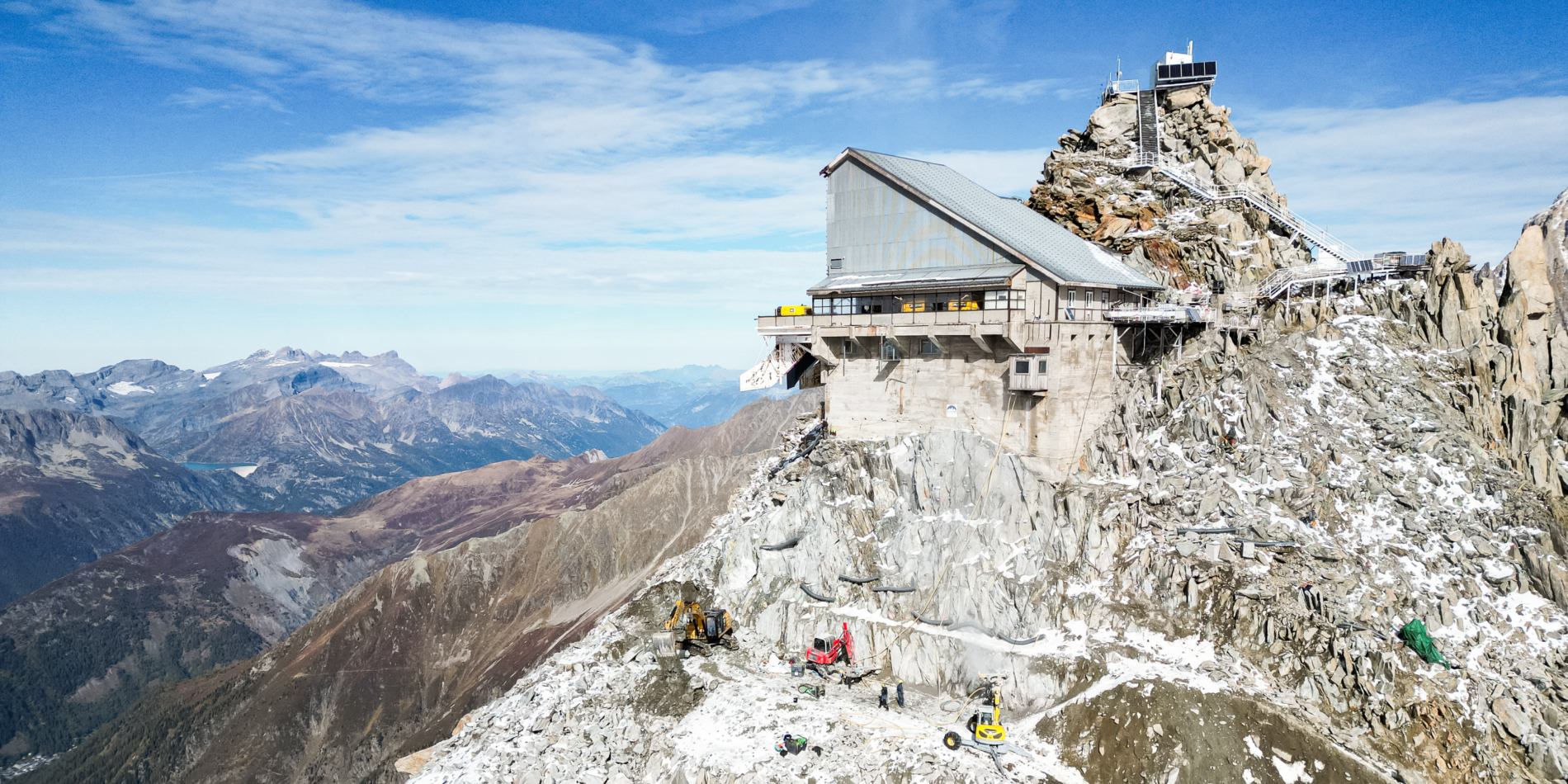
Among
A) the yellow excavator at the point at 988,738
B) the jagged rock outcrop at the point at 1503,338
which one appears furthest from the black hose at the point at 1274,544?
the yellow excavator at the point at 988,738

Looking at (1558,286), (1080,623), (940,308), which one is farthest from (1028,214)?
(1558,286)

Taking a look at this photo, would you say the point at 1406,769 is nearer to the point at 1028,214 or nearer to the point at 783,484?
the point at 783,484

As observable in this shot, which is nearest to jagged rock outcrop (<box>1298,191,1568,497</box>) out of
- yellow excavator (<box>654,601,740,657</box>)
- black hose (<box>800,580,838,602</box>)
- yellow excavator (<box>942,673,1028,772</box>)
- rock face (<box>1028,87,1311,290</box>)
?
rock face (<box>1028,87,1311,290</box>)

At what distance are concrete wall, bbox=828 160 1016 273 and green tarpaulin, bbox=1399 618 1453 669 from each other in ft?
78.5

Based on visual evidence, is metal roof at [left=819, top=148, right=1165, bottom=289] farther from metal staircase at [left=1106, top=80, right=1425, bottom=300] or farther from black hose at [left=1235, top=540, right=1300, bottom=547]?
black hose at [left=1235, top=540, right=1300, bottom=547]

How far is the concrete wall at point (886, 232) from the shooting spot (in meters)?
44.6

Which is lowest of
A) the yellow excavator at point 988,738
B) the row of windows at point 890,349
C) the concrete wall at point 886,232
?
the yellow excavator at point 988,738

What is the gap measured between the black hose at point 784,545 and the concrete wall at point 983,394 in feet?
22.8

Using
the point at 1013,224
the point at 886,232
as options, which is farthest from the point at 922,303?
the point at 1013,224

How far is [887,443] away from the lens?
44.4 metres

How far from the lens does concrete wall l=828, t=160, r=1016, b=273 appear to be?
146 ft

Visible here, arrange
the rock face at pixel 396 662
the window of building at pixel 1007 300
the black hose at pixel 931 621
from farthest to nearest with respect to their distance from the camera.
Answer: the rock face at pixel 396 662
the window of building at pixel 1007 300
the black hose at pixel 931 621

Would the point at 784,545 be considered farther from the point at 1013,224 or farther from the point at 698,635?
the point at 1013,224

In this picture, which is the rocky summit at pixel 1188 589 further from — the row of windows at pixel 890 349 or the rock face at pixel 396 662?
the rock face at pixel 396 662
